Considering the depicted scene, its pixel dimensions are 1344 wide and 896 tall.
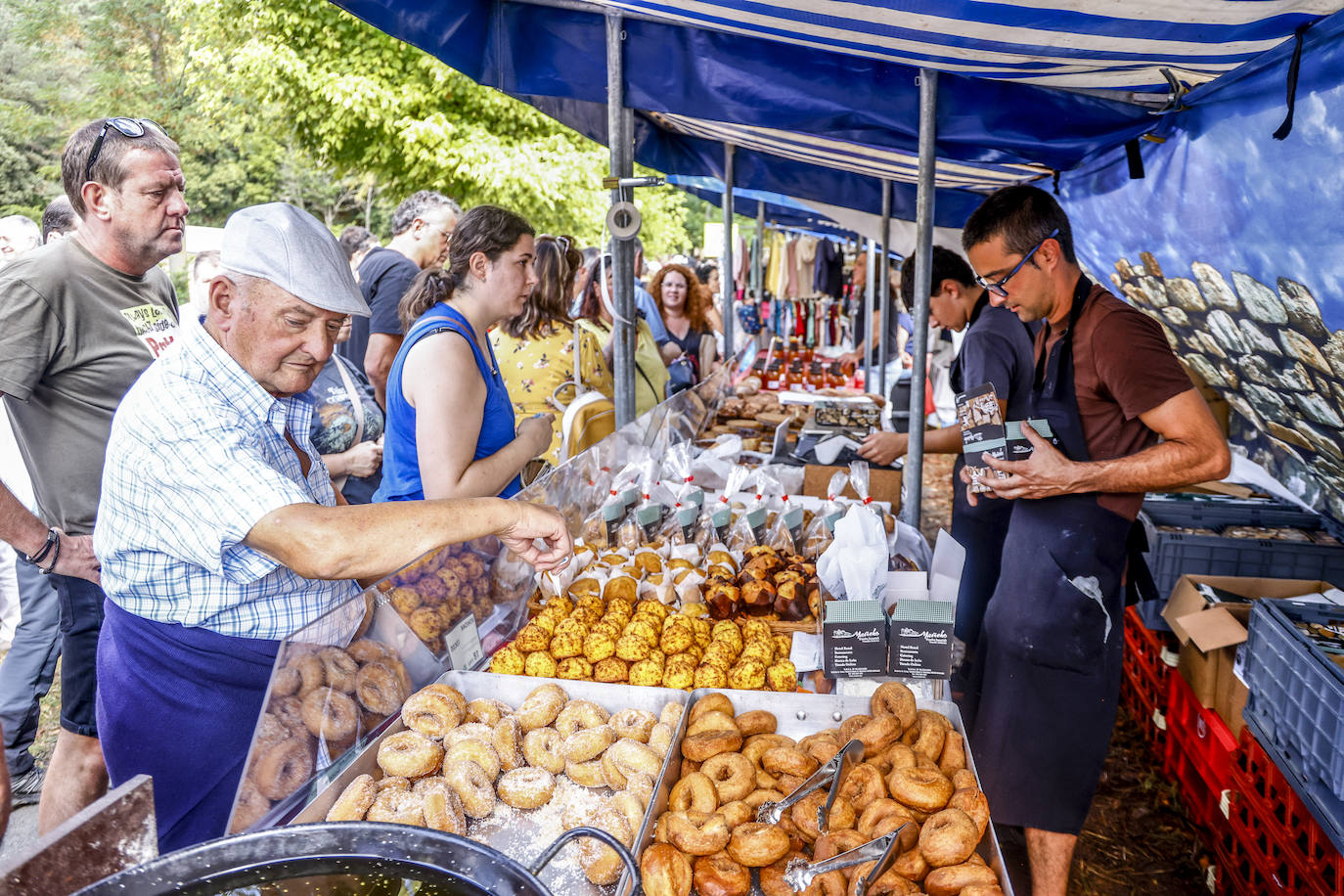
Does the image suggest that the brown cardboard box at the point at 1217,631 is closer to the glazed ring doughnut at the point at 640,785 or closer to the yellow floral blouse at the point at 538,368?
the glazed ring doughnut at the point at 640,785

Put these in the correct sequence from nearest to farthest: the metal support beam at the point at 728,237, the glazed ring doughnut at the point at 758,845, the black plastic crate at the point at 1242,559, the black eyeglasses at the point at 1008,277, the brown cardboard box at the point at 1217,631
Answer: the glazed ring doughnut at the point at 758,845, the black eyeglasses at the point at 1008,277, the brown cardboard box at the point at 1217,631, the black plastic crate at the point at 1242,559, the metal support beam at the point at 728,237

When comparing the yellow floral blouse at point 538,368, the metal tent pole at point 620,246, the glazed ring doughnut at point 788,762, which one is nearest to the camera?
the glazed ring doughnut at point 788,762

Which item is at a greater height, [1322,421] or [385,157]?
[385,157]

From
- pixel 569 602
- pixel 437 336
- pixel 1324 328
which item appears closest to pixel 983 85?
pixel 1324 328

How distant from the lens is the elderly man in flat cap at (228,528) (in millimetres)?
1566

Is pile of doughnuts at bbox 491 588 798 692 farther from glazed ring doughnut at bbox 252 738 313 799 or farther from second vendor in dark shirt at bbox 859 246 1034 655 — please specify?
second vendor in dark shirt at bbox 859 246 1034 655

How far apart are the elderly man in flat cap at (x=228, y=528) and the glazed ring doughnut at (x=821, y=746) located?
671mm

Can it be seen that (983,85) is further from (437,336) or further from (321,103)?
(321,103)

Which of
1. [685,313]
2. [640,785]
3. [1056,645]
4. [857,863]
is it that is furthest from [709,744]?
[685,313]

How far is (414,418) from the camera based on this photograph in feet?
8.75

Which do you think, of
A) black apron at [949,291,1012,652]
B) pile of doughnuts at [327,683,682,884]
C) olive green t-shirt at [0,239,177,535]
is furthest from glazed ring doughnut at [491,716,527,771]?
black apron at [949,291,1012,652]

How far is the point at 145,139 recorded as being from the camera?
2.71 metres

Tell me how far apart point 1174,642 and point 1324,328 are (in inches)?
62.9

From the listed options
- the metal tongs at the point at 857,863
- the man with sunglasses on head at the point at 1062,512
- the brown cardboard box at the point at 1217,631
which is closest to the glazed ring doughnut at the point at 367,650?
the metal tongs at the point at 857,863
